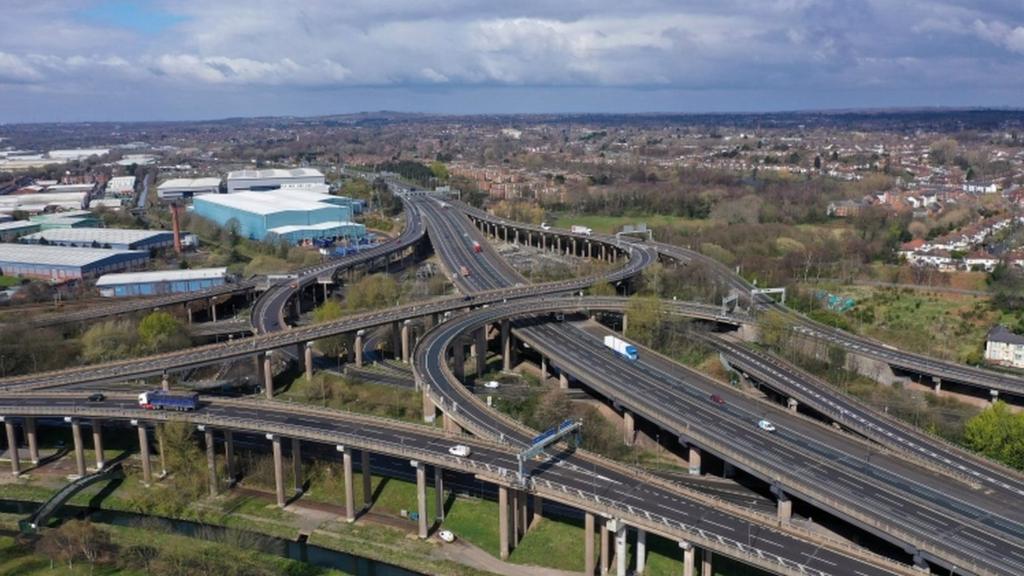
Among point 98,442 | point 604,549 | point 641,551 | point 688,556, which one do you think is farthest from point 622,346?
point 98,442

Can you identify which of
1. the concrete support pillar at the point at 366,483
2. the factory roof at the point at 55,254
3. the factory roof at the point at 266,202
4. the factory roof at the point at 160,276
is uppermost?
the factory roof at the point at 266,202

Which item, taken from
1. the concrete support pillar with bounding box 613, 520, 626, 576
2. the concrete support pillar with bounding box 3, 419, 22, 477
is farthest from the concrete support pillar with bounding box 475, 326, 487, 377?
the concrete support pillar with bounding box 3, 419, 22, 477

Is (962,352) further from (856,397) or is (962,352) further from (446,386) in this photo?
(446,386)

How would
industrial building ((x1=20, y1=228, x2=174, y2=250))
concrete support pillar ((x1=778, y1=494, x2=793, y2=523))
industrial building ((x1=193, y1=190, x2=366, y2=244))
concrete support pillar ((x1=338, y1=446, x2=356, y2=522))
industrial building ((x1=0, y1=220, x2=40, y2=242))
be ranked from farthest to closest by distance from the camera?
1. industrial building ((x1=193, y1=190, x2=366, y2=244))
2. industrial building ((x1=0, y1=220, x2=40, y2=242))
3. industrial building ((x1=20, y1=228, x2=174, y2=250))
4. concrete support pillar ((x1=338, y1=446, x2=356, y2=522))
5. concrete support pillar ((x1=778, y1=494, x2=793, y2=523))

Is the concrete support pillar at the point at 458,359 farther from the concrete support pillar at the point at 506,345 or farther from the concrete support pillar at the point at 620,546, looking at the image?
the concrete support pillar at the point at 620,546

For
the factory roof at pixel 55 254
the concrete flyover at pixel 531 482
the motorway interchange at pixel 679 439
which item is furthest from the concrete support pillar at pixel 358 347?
the factory roof at pixel 55 254

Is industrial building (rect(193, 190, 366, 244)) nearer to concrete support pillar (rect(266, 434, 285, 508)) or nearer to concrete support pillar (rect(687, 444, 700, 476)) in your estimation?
concrete support pillar (rect(266, 434, 285, 508))
